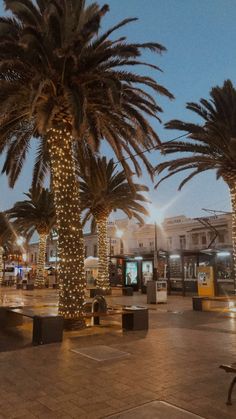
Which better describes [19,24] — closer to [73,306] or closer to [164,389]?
[73,306]

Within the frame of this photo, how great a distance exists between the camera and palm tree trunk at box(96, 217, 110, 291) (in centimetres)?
2484

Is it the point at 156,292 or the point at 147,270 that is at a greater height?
the point at 147,270

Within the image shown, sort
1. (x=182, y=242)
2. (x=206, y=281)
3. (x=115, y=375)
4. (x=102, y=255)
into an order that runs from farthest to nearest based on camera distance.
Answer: (x=182, y=242) → (x=102, y=255) → (x=206, y=281) → (x=115, y=375)

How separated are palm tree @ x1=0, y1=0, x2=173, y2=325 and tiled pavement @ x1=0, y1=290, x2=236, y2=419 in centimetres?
272

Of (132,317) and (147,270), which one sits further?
(147,270)

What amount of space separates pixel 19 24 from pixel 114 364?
10637mm

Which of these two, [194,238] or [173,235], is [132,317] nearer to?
[194,238]

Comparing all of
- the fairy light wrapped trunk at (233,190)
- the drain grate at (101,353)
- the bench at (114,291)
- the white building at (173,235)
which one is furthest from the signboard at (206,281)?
the white building at (173,235)

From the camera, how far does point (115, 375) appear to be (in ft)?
20.7

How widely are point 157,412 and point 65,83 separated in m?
9.44

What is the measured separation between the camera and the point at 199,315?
14836mm

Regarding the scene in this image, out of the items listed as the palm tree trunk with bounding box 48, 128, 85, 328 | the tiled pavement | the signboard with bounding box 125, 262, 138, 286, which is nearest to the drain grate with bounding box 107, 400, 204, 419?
the tiled pavement

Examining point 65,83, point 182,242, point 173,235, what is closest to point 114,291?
point 65,83

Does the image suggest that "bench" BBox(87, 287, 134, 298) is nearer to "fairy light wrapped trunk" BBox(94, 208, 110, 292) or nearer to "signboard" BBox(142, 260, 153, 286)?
"fairy light wrapped trunk" BBox(94, 208, 110, 292)
